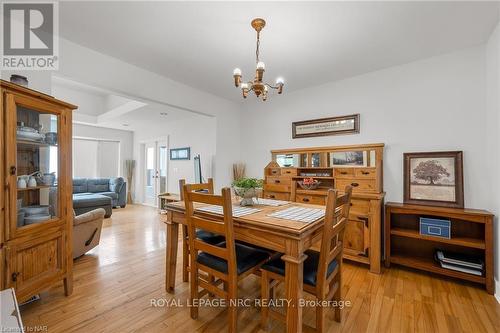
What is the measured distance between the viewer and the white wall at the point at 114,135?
6301 mm

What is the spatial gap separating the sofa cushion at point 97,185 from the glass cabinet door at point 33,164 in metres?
4.63

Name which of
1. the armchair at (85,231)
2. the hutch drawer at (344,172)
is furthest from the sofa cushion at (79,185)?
the hutch drawer at (344,172)

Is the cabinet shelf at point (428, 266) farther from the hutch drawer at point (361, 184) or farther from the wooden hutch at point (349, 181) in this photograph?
the hutch drawer at point (361, 184)

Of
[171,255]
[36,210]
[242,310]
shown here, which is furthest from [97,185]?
[242,310]

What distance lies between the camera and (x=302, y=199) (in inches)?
125

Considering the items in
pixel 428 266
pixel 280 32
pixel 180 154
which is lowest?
pixel 428 266

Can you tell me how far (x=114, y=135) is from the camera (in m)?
6.96

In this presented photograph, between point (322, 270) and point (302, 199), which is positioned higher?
point (302, 199)

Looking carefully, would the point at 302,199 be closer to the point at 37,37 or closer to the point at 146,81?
the point at 146,81

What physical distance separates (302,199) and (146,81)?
2.76m

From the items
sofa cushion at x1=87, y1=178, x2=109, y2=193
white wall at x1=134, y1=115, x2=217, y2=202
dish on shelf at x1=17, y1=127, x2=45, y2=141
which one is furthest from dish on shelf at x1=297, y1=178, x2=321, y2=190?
sofa cushion at x1=87, y1=178, x2=109, y2=193

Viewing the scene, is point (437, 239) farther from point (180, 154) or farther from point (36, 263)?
point (180, 154)

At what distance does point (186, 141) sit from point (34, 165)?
Result: 352cm

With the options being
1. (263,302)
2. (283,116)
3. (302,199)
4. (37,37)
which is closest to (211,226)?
(263,302)
